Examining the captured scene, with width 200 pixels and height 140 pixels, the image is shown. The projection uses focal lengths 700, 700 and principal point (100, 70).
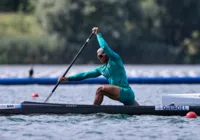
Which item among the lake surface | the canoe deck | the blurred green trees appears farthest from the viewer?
the blurred green trees

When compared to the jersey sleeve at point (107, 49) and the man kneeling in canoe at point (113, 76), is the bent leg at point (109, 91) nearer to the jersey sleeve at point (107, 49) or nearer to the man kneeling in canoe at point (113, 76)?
the man kneeling in canoe at point (113, 76)

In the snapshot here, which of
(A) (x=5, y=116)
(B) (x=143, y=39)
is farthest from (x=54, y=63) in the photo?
(A) (x=5, y=116)

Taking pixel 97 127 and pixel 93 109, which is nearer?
pixel 97 127

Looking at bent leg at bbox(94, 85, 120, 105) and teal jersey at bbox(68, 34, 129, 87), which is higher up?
teal jersey at bbox(68, 34, 129, 87)

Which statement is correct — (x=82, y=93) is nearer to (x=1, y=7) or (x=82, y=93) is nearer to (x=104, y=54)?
(x=104, y=54)

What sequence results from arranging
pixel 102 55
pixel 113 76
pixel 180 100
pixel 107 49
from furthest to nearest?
pixel 180 100 < pixel 113 76 < pixel 102 55 < pixel 107 49

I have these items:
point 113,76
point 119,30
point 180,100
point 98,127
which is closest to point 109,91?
point 113,76

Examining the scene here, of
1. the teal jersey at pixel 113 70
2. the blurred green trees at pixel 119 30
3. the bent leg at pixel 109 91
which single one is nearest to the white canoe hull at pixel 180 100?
the teal jersey at pixel 113 70

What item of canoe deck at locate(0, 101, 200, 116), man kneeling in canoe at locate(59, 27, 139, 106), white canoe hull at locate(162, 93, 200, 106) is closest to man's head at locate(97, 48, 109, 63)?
man kneeling in canoe at locate(59, 27, 139, 106)

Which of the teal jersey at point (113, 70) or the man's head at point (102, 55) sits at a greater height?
the man's head at point (102, 55)

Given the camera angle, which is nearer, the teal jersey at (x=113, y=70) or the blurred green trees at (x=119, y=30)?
the teal jersey at (x=113, y=70)

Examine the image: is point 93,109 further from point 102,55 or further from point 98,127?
point 98,127

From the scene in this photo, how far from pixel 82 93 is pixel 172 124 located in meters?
9.64

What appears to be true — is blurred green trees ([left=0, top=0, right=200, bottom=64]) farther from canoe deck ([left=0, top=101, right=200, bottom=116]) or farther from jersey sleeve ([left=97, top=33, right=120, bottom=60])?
jersey sleeve ([left=97, top=33, right=120, bottom=60])
